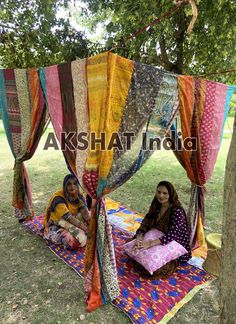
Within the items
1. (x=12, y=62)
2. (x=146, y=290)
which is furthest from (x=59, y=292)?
(x=12, y=62)

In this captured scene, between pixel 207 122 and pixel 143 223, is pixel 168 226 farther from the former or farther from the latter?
pixel 207 122

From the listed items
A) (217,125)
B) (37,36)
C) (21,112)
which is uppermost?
(37,36)

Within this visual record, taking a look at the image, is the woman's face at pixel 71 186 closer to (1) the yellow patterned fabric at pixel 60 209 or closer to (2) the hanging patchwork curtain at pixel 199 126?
(1) the yellow patterned fabric at pixel 60 209

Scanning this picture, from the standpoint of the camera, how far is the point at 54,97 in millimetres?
3305

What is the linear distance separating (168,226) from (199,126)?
4.84 ft

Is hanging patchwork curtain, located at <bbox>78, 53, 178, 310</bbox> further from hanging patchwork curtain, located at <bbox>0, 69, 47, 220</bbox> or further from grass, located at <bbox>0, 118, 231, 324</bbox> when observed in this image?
hanging patchwork curtain, located at <bbox>0, 69, 47, 220</bbox>

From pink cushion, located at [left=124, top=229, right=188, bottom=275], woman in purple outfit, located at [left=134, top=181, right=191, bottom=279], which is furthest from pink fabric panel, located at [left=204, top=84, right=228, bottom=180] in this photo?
pink cushion, located at [left=124, top=229, right=188, bottom=275]

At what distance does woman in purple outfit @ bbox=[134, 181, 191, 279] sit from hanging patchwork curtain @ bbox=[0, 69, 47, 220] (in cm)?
213

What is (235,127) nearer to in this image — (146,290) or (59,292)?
(146,290)

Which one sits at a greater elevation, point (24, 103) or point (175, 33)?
point (175, 33)

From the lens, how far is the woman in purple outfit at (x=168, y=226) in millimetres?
3650

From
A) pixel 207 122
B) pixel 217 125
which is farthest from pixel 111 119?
pixel 217 125

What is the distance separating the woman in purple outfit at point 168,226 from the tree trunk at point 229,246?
1855 millimetres

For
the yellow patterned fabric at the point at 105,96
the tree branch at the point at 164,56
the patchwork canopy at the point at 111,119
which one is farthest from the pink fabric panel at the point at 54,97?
the tree branch at the point at 164,56
